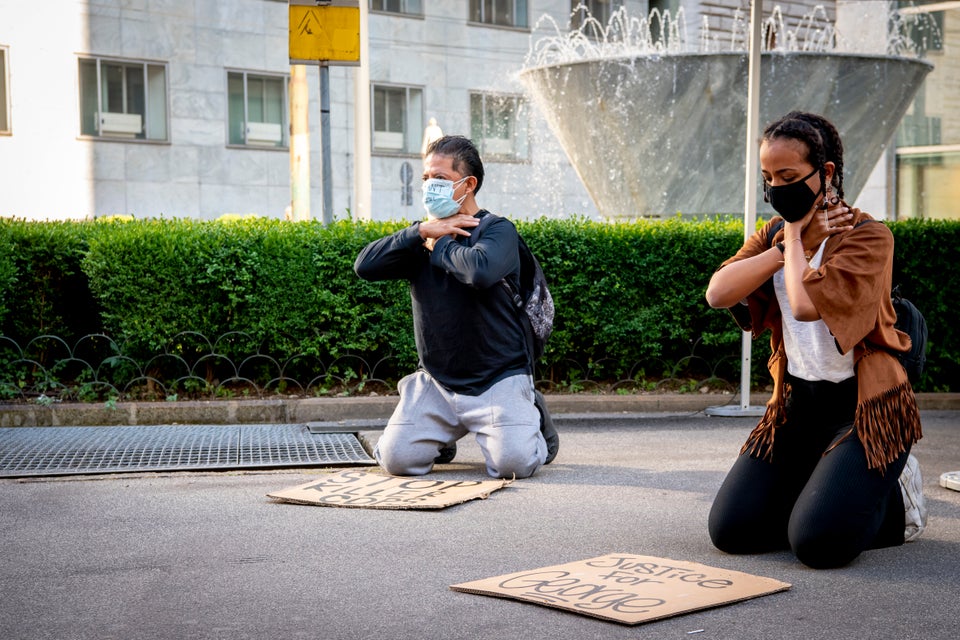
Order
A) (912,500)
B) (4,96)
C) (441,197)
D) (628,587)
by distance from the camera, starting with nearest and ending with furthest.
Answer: (628,587) < (912,500) < (441,197) < (4,96)

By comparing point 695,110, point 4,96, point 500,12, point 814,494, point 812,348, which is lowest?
point 814,494

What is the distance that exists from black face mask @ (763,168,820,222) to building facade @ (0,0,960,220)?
17800mm

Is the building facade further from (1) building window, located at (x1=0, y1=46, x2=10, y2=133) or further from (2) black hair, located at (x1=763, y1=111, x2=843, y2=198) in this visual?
(2) black hair, located at (x1=763, y1=111, x2=843, y2=198)

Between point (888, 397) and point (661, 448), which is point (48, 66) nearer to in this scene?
point (661, 448)

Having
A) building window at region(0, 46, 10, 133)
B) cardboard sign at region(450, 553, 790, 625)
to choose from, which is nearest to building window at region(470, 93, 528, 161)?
building window at region(0, 46, 10, 133)

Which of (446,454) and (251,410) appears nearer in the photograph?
(446,454)

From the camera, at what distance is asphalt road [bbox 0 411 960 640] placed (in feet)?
12.5

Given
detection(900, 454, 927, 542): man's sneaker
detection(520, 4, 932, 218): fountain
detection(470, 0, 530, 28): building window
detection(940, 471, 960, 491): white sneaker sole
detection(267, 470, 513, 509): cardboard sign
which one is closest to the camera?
detection(900, 454, 927, 542): man's sneaker

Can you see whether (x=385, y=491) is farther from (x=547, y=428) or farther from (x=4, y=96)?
(x=4, y=96)

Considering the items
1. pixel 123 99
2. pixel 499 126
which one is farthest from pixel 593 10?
pixel 123 99

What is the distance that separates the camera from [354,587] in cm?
426

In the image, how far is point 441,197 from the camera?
636 cm

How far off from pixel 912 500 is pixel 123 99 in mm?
Answer: 22573

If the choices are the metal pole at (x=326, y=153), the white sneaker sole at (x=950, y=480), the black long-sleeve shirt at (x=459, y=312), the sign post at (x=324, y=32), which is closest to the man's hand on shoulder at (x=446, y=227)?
the black long-sleeve shirt at (x=459, y=312)
